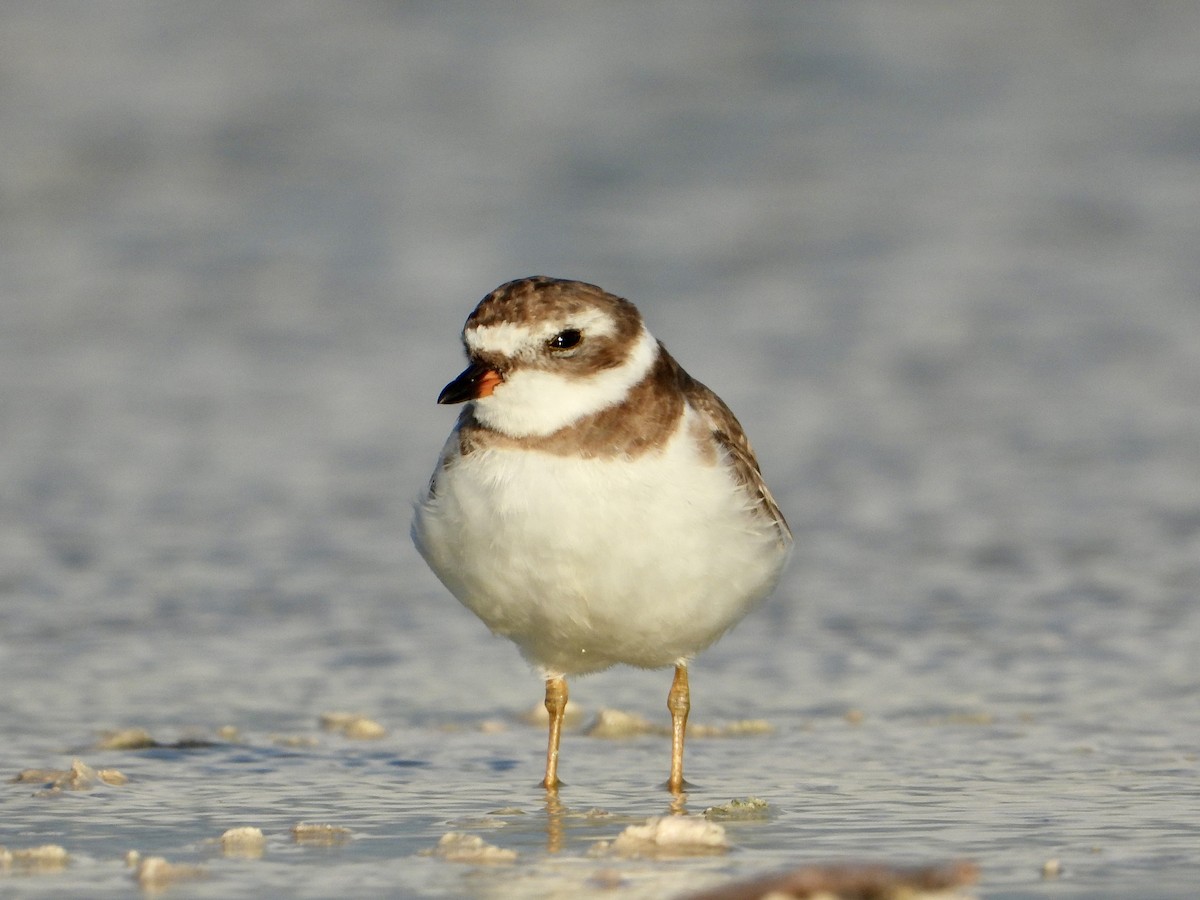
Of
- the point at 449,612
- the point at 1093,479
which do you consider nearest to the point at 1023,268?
the point at 1093,479

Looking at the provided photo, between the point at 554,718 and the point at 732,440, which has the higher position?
the point at 732,440

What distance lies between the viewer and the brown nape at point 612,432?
547cm

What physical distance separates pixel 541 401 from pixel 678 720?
114 cm

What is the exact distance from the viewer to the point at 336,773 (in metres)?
5.75

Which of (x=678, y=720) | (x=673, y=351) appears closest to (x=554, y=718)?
(x=678, y=720)

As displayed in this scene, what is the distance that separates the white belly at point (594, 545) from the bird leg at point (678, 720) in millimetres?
261

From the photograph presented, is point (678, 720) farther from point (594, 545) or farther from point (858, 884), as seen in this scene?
point (858, 884)

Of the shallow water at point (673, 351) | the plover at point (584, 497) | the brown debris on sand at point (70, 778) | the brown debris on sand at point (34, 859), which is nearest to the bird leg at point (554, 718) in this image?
the plover at point (584, 497)

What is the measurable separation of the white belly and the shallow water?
527 millimetres

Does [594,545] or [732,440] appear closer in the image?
[594,545]

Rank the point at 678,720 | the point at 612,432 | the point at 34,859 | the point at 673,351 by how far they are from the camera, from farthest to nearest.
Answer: the point at 673,351 → the point at 678,720 → the point at 612,432 → the point at 34,859

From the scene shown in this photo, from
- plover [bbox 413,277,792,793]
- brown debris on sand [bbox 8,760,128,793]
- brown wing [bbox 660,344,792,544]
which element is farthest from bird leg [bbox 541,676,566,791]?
brown debris on sand [bbox 8,760,128,793]

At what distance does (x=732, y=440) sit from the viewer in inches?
236

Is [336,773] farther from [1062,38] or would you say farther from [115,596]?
[1062,38]
